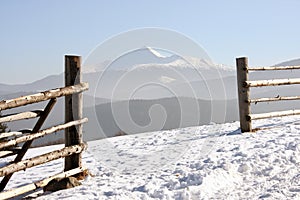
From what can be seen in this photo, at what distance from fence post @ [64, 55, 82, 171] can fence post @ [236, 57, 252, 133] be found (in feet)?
12.6

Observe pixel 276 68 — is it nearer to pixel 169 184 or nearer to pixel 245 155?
pixel 245 155

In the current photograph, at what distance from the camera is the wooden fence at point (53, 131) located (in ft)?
14.3

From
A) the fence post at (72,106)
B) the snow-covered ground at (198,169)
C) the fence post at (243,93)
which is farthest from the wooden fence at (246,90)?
the fence post at (72,106)

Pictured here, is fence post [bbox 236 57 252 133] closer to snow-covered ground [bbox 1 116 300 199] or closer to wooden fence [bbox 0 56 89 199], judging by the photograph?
snow-covered ground [bbox 1 116 300 199]

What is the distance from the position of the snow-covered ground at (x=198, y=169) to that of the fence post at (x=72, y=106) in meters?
0.42

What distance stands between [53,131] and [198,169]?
2.11m

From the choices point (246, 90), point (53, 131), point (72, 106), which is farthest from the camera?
point (246, 90)

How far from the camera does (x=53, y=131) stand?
189 inches

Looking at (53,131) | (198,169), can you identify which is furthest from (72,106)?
(198,169)

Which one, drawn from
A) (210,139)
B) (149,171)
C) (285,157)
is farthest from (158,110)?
(285,157)

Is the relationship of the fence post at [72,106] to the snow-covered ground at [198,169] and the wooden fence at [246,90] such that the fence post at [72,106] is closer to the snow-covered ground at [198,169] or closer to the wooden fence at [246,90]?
the snow-covered ground at [198,169]

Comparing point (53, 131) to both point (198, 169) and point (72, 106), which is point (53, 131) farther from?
point (198, 169)

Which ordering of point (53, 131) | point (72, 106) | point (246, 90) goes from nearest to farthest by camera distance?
point (53, 131), point (72, 106), point (246, 90)

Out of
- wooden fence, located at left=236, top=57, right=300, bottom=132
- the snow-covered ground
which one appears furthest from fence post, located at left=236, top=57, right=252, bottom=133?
the snow-covered ground
